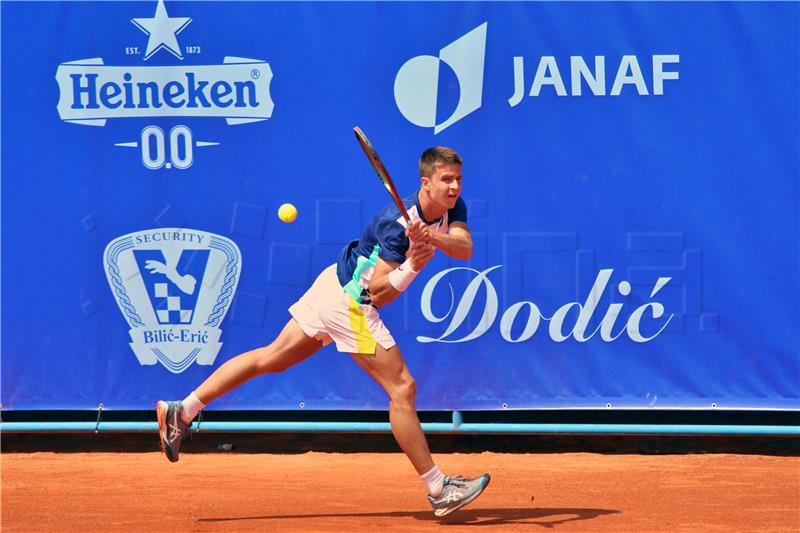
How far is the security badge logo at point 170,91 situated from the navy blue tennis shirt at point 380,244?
1.74m

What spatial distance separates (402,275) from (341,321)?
1.27ft

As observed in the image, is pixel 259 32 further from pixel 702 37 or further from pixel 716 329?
pixel 716 329

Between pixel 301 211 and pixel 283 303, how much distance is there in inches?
20.1

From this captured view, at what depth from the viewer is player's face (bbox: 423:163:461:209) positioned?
15.5 feet

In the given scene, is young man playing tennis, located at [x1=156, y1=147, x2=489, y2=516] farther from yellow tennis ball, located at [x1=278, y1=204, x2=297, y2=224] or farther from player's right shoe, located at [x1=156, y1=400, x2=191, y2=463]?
yellow tennis ball, located at [x1=278, y1=204, x2=297, y2=224]

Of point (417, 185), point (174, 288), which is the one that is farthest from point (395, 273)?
point (174, 288)

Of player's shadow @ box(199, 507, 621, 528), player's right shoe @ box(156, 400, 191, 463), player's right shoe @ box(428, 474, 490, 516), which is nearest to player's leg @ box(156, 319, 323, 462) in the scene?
player's right shoe @ box(156, 400, 191, 463)

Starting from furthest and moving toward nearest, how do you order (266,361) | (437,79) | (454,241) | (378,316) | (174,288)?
(174,288) → (437,79) → (266,361) → (378,316) → (454,241)

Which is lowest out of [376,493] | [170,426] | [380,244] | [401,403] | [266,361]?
[376,493]

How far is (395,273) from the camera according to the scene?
15.3ft

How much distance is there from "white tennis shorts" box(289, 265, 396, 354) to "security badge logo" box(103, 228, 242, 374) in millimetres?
1547

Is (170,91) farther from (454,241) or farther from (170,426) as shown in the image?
(454,241)

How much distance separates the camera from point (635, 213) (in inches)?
247

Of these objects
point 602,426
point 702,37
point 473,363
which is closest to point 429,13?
point 702,37
